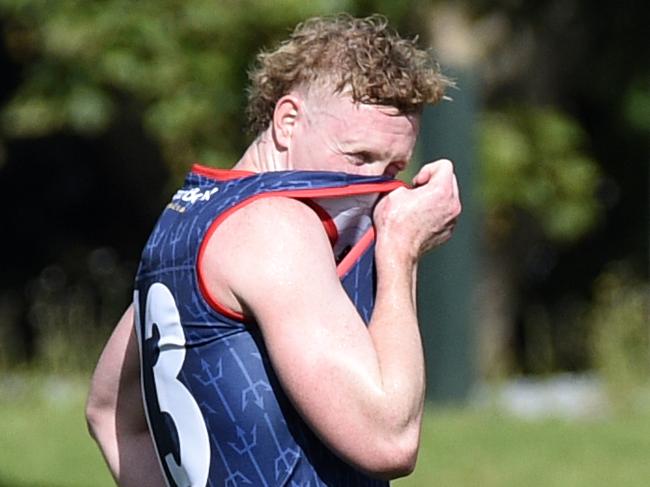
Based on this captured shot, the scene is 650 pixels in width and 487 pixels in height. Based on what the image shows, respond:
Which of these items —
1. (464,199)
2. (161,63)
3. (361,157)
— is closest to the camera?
(361,157)

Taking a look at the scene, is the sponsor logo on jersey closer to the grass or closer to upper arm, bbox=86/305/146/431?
upper arm, bbox=86/305/146/431

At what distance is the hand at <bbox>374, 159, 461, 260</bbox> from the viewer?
2.84 meters

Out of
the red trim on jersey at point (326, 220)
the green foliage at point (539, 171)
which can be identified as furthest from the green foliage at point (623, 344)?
the red trim on jersey at point (326, 220)

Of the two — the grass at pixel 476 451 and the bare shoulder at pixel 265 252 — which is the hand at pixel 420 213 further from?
the grass at pixel 476 451

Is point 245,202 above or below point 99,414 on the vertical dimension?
above

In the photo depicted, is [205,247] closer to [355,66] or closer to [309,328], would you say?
[309,328]

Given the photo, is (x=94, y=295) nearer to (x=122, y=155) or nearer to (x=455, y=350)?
(x=122, y=155)

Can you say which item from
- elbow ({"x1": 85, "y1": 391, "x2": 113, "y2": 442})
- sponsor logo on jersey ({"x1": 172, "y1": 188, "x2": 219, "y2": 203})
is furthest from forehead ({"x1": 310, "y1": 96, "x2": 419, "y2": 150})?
elbow ({"x1": 85, "y1": 391, "x2": 113, "y2": 442})

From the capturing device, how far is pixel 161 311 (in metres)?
2.87

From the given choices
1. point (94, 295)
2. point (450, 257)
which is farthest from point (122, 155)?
point (450, 257)

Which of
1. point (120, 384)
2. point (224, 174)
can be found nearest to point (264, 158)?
point (224, 174)

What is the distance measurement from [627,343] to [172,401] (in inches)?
323

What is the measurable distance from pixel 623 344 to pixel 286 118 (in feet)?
26.7

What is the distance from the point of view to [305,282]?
2.66 metres
